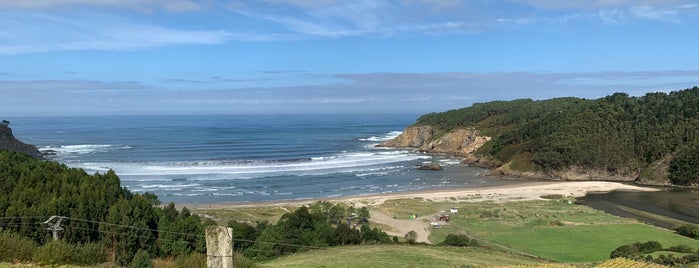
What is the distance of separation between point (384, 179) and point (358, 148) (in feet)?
160

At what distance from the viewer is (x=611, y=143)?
83750 millimetres

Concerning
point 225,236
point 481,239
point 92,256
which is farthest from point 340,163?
point 225,236

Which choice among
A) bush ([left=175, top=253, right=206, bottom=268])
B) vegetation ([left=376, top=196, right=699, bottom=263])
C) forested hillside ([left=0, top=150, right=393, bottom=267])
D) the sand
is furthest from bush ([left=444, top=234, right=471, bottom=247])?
bush ([left=175, top=253, right=206, bottom=268])

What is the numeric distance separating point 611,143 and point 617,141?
4.59 feet

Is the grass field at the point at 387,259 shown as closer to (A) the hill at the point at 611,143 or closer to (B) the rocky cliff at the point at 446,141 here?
(A) the hill at the point at 611,143

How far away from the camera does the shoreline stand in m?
57.7

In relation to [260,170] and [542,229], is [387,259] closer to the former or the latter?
[542,229]

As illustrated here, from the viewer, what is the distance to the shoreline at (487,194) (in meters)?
57.7

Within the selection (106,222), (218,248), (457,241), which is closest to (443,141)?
(457,241)

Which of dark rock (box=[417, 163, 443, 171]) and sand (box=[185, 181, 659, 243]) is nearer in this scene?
sand (box=[185, 181, 659, 243])

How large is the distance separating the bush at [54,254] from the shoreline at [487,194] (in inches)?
1666

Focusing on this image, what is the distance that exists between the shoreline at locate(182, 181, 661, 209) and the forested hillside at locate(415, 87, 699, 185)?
5.66 metres

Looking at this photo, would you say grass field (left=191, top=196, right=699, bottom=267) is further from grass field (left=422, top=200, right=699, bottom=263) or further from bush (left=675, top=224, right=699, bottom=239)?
bush (left=675, top=224, right=699, bottom=239)

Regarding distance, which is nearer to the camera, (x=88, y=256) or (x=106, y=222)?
(x=88, y=256)
